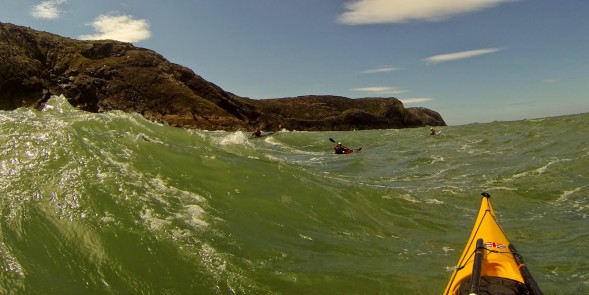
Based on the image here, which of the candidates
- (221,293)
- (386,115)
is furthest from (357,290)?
(386,115)

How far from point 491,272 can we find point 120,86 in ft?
181

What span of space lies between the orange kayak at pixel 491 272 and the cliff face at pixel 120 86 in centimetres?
4608

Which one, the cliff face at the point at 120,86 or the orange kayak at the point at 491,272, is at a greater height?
the cliff face at the point at 120,86

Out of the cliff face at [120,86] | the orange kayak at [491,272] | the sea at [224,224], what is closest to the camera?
the orange kayak at [491,272]

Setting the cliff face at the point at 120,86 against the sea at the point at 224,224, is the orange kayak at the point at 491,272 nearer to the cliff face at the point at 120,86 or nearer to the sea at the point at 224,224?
the sea at the point at 224,224

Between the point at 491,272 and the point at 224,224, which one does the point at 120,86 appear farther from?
the point at 491,272

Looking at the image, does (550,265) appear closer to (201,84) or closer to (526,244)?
(526,244)

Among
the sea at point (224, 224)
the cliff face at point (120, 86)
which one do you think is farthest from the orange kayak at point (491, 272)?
the cliff face at point (120, 86)

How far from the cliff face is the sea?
134ft

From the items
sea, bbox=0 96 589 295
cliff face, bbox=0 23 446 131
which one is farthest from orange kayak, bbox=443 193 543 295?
cliff face, bbox=0 23 446 131

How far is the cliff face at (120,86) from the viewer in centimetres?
4834

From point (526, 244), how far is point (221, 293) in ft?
17.8

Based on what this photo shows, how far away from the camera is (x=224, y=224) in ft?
22.5

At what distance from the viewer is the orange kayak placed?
4406mm
